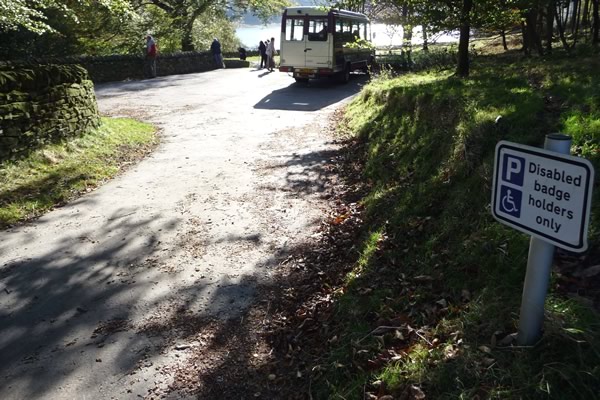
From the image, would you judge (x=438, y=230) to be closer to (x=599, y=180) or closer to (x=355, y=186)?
(x=599, y=180)

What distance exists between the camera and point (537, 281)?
92.6 inches

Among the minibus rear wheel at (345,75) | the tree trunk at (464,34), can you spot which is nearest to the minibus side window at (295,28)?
the minibus rear wheel at (345,75)

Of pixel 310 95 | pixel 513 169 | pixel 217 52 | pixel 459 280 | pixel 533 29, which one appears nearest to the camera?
pixel 513 169

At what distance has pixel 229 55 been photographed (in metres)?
39.1

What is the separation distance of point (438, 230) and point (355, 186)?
3.00 m

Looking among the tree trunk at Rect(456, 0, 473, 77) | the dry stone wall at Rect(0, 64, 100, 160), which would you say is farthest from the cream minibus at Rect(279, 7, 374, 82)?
the dry stone wall at Rect(0, 64, 100, 160)

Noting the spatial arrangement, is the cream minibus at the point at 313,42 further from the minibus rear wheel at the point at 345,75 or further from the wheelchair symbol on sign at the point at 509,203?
the wheelchair symbol on sign at the point at 509,203

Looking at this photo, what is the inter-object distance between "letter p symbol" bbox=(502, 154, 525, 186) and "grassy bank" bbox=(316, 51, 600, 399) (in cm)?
103

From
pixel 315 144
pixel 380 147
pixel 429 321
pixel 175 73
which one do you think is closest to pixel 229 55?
pixel 175 73

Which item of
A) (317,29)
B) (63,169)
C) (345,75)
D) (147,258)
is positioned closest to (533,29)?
(317,29)

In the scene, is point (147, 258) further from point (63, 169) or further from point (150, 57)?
point (150, 57)

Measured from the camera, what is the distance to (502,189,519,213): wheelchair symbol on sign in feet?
7.33

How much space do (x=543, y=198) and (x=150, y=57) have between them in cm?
2361

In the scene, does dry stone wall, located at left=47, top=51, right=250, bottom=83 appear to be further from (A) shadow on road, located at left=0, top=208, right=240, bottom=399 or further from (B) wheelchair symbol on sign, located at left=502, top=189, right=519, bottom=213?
(B) wheelchair symbol on sign, located at left=502, top=189, right=519, bottom=213
